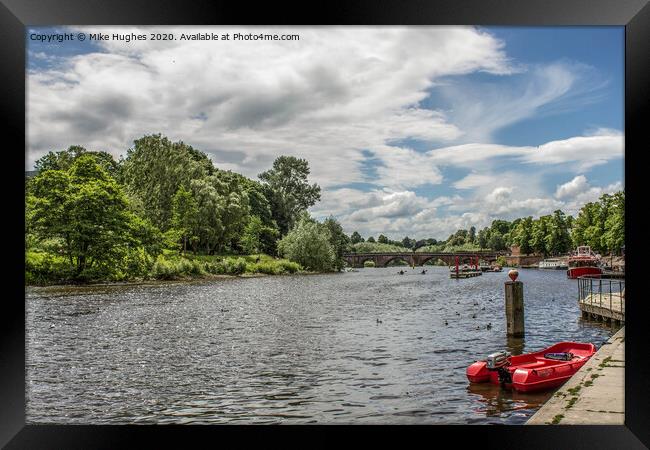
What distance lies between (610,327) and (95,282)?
16.9 metres

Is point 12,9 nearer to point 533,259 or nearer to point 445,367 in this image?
point 445,367

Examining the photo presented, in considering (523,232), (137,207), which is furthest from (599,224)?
(137,207)

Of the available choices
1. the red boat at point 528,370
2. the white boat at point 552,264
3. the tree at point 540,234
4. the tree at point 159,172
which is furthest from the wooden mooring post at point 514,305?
the white boat at point 552,264

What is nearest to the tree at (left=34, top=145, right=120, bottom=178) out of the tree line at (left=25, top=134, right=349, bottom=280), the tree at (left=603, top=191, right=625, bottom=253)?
the tree line at (left=25, top=134, right=349, bottom=280)

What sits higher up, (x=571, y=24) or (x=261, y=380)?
(x=571, y=24)

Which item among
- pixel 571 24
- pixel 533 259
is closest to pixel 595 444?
pixel 571 24

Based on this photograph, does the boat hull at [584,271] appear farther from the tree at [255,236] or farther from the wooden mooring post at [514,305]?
the wooden mooring post at [514,305]

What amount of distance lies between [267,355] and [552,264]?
33846 millimetres

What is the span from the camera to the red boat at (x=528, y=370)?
25.5 ft

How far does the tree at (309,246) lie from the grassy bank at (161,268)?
63 cm

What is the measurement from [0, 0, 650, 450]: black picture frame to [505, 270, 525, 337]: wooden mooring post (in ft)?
19.2

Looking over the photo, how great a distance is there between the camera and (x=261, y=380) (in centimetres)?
931

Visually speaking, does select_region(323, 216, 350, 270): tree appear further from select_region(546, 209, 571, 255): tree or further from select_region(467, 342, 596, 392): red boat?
select_region(467, 342, 596, 392): red boat

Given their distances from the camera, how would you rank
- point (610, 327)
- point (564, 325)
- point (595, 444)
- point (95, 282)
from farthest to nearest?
point (95, 282) < point (564, 325) < point (610, 327) < point (595, 444)
